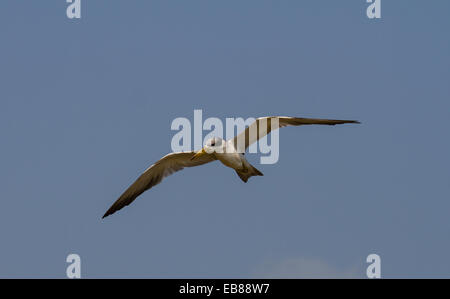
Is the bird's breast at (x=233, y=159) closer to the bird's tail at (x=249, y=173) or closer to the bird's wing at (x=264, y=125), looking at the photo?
the bird's tail at (x=249, y=173)

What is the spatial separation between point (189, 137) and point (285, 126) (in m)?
2.36

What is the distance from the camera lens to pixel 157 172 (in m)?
17.6

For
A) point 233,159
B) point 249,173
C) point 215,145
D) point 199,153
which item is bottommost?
point 249,173

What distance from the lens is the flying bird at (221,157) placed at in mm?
15508

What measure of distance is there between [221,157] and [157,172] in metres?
2.38

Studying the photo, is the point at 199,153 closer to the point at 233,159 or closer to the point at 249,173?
the point at 233,159

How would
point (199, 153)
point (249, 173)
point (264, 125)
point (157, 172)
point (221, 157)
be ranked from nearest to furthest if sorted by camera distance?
point (264, 125) → point (221, 157) → point (249, 173) → point (199, 153) → point (157, 172)

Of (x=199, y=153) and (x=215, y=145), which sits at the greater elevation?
(x=215, y=145)

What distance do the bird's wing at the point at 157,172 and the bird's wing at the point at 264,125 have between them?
1094 millimetres

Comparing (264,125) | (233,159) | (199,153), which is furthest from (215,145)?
(264,125)

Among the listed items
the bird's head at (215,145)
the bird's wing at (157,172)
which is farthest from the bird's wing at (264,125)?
the bird's wing at (157,172)

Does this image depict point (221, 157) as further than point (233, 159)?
Yes
